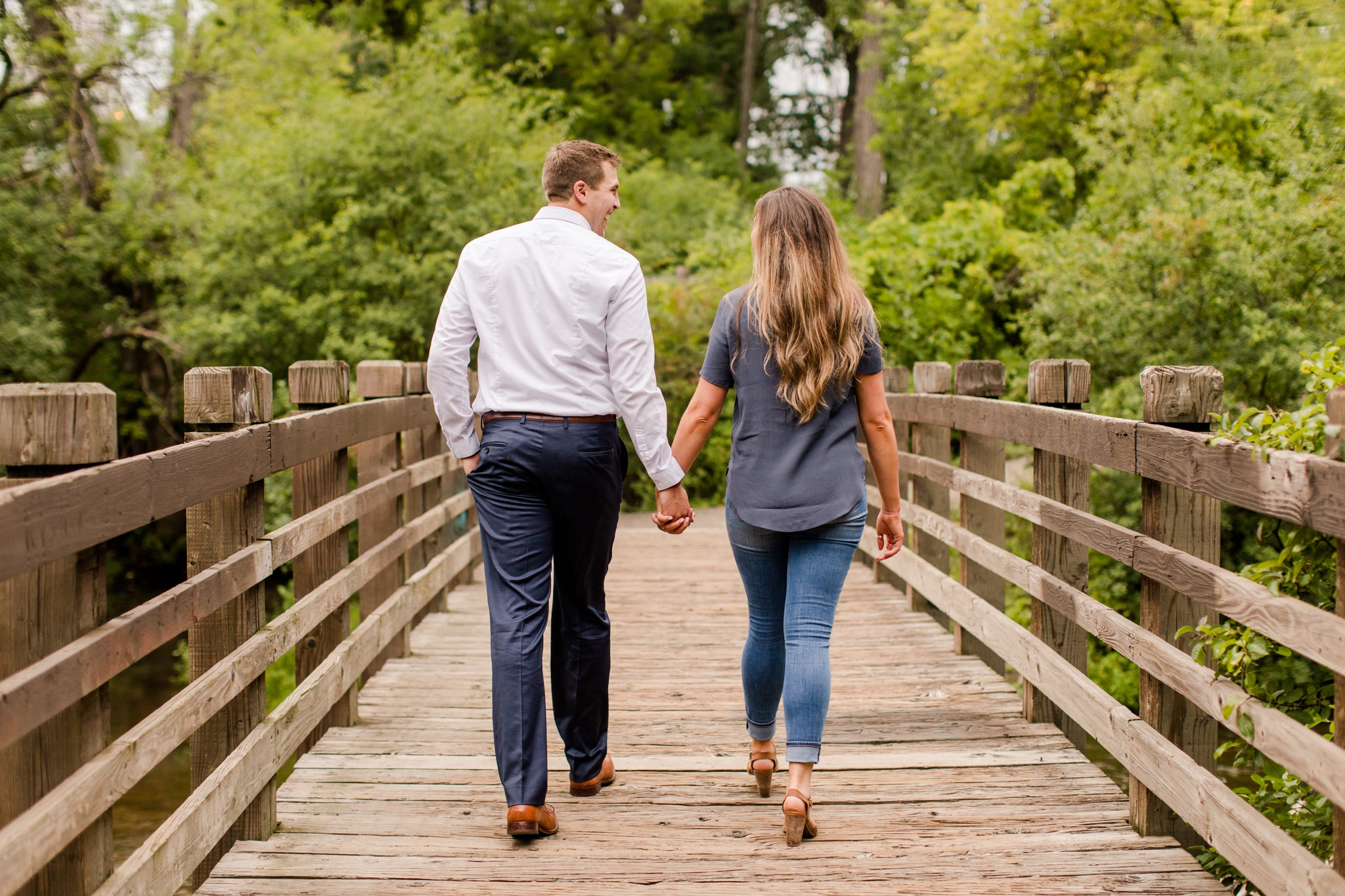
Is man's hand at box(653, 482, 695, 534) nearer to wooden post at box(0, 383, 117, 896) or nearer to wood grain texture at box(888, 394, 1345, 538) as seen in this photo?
wood grain texture at box(888, 394, 1345, 538)

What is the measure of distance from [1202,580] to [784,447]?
1.14m

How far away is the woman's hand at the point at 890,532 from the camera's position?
348cm

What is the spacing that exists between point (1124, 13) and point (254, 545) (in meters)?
17.3

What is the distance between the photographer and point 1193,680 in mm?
2807

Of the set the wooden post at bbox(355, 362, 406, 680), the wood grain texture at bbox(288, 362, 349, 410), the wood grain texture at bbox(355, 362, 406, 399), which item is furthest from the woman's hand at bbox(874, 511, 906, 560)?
the wood grain texture at bbox(355, 362, 406, 399)

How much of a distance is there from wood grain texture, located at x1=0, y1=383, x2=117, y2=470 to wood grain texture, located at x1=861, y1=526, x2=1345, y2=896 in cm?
255

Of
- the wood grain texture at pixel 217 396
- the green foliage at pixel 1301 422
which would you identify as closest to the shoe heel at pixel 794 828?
the green foliage at pixel 1301 422

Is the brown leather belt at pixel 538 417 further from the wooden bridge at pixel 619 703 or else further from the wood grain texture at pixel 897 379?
the wood grain texture at pixel 897 379

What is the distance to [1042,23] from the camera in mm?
18062

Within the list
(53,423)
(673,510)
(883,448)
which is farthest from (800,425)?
(53,423)

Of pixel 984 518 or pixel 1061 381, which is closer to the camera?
pixel 1061 381

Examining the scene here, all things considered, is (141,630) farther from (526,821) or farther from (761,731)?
(761,731)

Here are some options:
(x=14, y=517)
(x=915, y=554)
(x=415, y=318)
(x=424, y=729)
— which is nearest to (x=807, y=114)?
(x=415, y=318)

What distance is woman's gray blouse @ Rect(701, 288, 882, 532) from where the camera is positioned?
10.5ft
